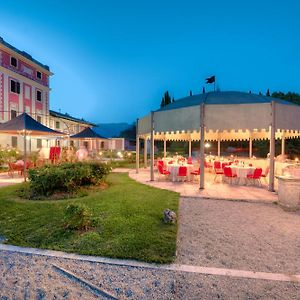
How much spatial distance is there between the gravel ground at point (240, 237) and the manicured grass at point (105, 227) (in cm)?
43

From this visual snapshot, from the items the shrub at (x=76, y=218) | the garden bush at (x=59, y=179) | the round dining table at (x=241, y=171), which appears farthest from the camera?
the round dining table at (x=241, y=171)

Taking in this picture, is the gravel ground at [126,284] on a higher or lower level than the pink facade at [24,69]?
lower

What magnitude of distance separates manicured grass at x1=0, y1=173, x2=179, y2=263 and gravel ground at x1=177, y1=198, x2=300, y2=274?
1.42ft

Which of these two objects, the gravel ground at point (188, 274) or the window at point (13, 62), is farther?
the window at point (13, 62)

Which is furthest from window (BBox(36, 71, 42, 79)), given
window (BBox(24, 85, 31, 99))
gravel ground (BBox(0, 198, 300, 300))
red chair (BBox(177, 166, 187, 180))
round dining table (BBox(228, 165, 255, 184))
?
gravel ground (BBox(0, 198, 300, 300))

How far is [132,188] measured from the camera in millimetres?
8711

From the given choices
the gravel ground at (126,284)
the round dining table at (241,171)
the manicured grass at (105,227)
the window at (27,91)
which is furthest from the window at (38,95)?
the gravel ground at (126,284)

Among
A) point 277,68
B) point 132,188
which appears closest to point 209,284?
point 132,188

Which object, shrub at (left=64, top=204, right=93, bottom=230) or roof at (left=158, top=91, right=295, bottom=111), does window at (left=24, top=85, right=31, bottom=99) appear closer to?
roof at (left=158, top=91, right=295, bottom=111)

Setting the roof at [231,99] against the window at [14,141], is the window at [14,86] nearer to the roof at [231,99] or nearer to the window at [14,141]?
the window at [14,141]

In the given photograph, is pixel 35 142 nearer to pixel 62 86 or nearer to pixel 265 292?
pixel 265 292

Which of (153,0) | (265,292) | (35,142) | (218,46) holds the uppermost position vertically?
(218,46)

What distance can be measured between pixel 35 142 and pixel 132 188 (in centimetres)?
2178

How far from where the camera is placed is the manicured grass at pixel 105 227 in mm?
3900
